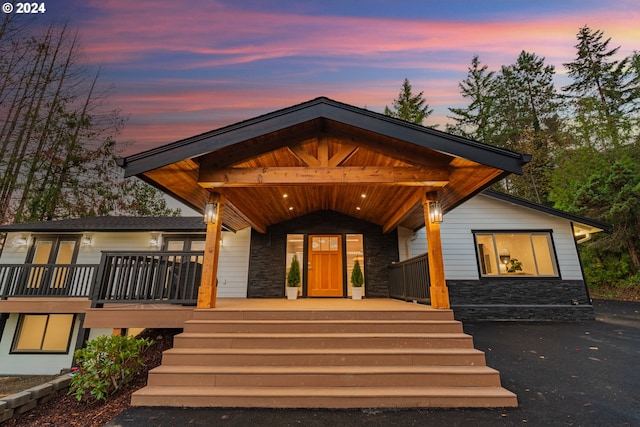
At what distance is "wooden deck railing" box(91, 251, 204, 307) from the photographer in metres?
4.60

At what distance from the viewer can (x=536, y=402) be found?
8.84 feet

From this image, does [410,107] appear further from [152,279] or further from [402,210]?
[152,279]

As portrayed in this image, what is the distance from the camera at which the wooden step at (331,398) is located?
2656 millimetres

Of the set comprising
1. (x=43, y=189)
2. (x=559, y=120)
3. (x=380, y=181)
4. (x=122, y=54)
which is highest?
(x=559, y=120)

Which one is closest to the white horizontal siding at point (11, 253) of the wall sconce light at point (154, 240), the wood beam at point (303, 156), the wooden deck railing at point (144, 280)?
the wall sconce light at point (154, 240)

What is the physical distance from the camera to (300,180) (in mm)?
4242

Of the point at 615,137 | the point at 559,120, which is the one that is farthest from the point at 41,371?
the point at 559,120

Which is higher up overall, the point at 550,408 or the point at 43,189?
the point at 43,189

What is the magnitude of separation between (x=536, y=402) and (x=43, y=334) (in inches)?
478

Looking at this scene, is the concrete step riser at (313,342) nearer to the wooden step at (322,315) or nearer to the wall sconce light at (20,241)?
the wooden step at (322,315)

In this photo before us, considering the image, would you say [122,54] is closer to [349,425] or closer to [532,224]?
[349,425]

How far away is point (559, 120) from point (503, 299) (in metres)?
15.9

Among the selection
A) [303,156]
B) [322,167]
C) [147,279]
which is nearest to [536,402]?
[322,167]

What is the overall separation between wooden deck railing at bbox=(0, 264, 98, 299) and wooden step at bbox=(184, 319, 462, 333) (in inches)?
226
